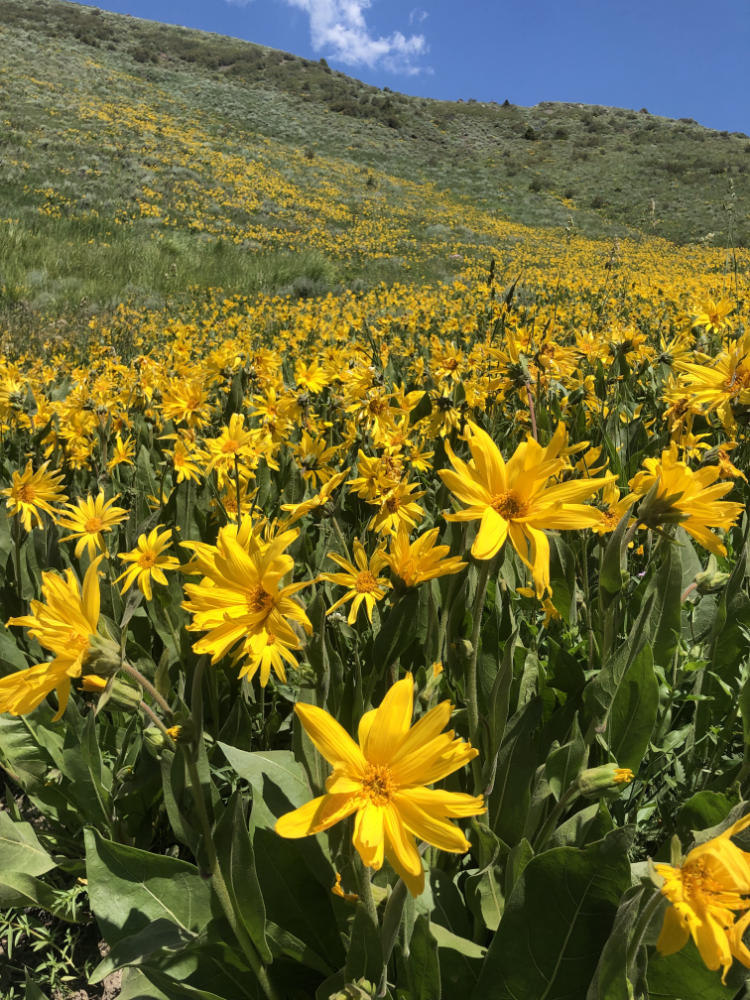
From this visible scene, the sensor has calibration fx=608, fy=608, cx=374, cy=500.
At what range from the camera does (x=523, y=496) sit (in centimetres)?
104

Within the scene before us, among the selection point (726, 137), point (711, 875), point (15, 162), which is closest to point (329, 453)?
point (711, 875)

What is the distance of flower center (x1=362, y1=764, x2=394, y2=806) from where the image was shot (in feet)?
2.47

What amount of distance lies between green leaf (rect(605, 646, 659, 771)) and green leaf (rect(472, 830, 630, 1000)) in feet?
1.58

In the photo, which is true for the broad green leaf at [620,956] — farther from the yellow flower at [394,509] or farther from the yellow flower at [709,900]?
the yellow flower at [394,509]

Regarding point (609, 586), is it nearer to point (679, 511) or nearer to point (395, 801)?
point (679, 511)

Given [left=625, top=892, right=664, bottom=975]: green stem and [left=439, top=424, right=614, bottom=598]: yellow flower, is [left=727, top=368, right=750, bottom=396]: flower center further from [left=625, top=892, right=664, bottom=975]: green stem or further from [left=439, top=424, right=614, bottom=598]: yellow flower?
[left=625, top=892, right=664, bottom=975]: green stem

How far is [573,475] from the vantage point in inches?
86.0

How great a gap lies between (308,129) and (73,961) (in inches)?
1796

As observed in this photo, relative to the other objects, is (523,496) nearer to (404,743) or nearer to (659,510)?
(659,510)

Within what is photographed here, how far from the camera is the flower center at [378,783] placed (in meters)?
0.75

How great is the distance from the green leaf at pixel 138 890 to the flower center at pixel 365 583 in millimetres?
682

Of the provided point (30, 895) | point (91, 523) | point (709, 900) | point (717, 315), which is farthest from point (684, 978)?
point (717, 315)

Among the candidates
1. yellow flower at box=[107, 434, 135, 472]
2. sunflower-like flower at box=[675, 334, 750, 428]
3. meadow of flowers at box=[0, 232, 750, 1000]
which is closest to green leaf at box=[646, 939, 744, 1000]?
meadow of flowers at box=[0, 232, 750, 1000]

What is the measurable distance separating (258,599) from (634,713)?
874 millimetres
